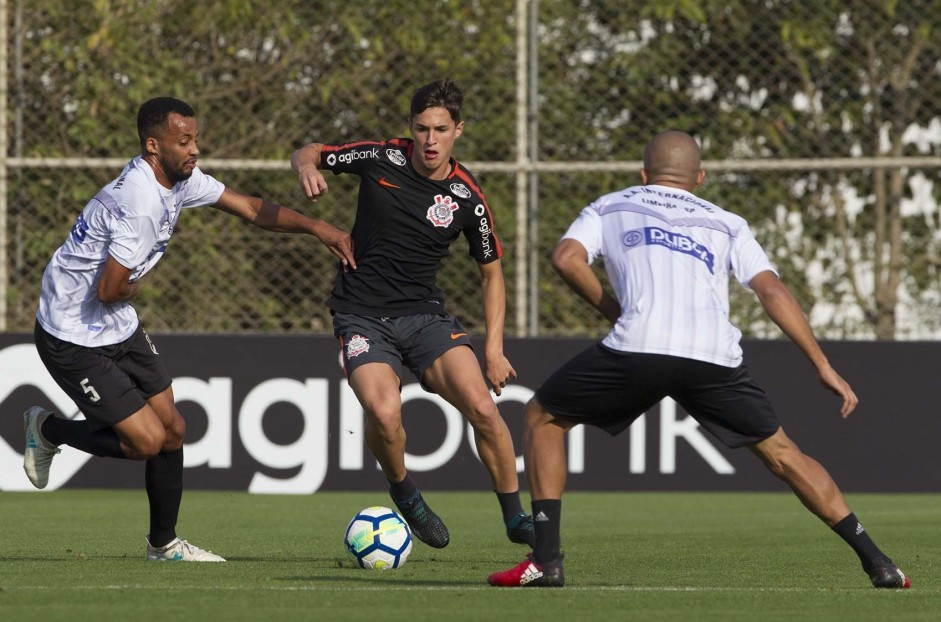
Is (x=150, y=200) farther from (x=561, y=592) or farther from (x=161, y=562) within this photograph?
(x=561, y=592)

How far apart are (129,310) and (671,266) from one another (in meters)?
2.80

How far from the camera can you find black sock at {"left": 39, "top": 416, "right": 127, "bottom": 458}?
25.5 feet

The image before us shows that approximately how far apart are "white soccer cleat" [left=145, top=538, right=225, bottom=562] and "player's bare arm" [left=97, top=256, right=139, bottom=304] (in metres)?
1.21

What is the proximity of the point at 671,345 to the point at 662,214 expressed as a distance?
1.72ft

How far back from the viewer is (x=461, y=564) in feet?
25.6

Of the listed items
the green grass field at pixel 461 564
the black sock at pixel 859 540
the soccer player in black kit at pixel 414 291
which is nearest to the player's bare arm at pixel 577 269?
the green grass field at pixel 461 564

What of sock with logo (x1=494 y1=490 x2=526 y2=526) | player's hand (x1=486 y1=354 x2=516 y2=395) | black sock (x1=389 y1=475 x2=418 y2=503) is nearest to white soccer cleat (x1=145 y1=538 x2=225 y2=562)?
black sock (x1=389 y1=475 x2=418 y2=503)

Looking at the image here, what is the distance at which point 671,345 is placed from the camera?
634cm

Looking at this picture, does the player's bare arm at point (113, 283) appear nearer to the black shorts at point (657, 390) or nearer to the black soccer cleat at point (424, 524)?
the black soccer cleat at point (424, 524)

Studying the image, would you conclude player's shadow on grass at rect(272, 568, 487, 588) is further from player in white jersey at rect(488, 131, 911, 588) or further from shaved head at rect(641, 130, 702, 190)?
shaved head at rect(641, 130, 702, 190)

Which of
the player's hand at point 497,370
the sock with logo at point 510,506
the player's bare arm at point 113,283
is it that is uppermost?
the player's bare arm at point 113,283

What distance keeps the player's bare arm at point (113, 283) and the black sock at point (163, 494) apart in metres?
0.85

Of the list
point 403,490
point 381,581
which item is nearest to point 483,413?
point 403,490

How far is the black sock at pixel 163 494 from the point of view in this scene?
25.2 feet
